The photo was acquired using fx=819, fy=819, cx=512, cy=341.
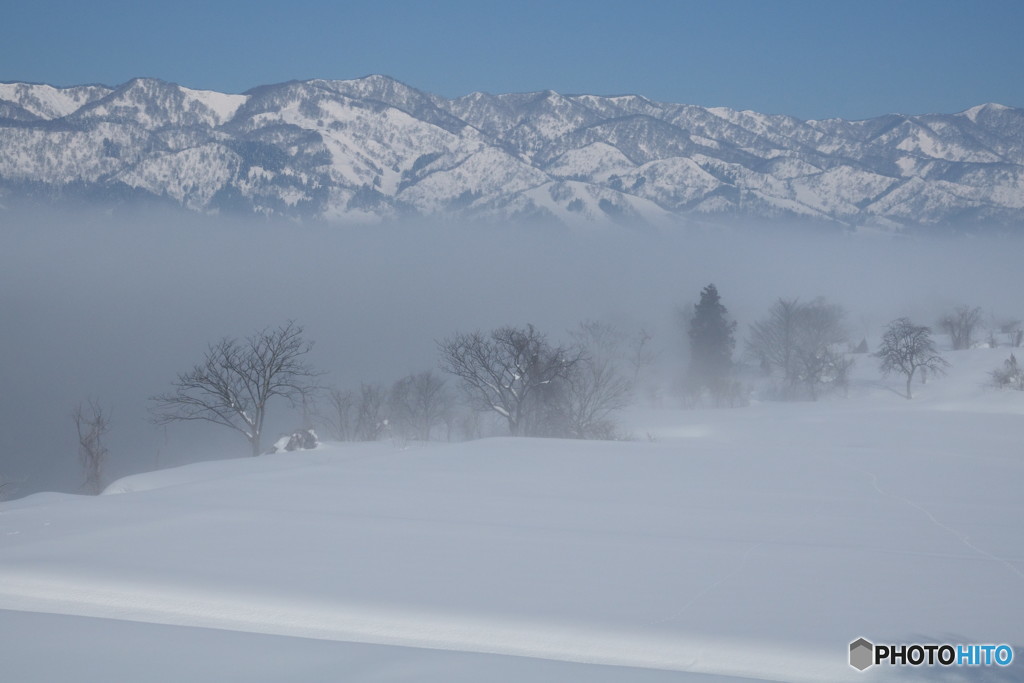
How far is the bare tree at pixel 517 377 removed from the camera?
28781 millimetres

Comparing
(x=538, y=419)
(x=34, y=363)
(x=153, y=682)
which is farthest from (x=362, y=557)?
(x=34, y=363)

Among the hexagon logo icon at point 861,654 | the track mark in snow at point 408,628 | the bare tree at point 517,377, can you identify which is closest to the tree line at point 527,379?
the bare tree at point 517,377

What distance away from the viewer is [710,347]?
62.7 metres

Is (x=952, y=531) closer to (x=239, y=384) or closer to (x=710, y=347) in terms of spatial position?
(x=239, y=384)

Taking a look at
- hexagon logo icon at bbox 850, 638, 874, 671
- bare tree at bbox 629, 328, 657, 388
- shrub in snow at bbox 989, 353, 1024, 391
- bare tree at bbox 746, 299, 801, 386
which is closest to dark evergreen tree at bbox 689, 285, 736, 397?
bare tree at bbox 746, 299, 801, 386

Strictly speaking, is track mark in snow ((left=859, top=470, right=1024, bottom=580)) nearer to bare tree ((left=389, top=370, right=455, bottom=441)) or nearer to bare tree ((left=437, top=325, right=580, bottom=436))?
bare tree ((left=437, top=325, right=580, bottom=436))

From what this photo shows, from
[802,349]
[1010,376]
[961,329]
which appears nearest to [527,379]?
[1010,376]

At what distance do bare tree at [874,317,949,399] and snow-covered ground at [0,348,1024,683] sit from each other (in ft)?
143

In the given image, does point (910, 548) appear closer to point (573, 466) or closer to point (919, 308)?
point (573, 466)

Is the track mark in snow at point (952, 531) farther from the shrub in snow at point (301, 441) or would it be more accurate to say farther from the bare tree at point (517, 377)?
the bare tree at point (517, 377)

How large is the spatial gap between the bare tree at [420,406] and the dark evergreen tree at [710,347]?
62.2ft

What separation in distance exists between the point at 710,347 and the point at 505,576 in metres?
57.0

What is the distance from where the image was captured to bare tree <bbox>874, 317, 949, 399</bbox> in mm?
53656

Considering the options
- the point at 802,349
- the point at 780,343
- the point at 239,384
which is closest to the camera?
the point at 239,384
